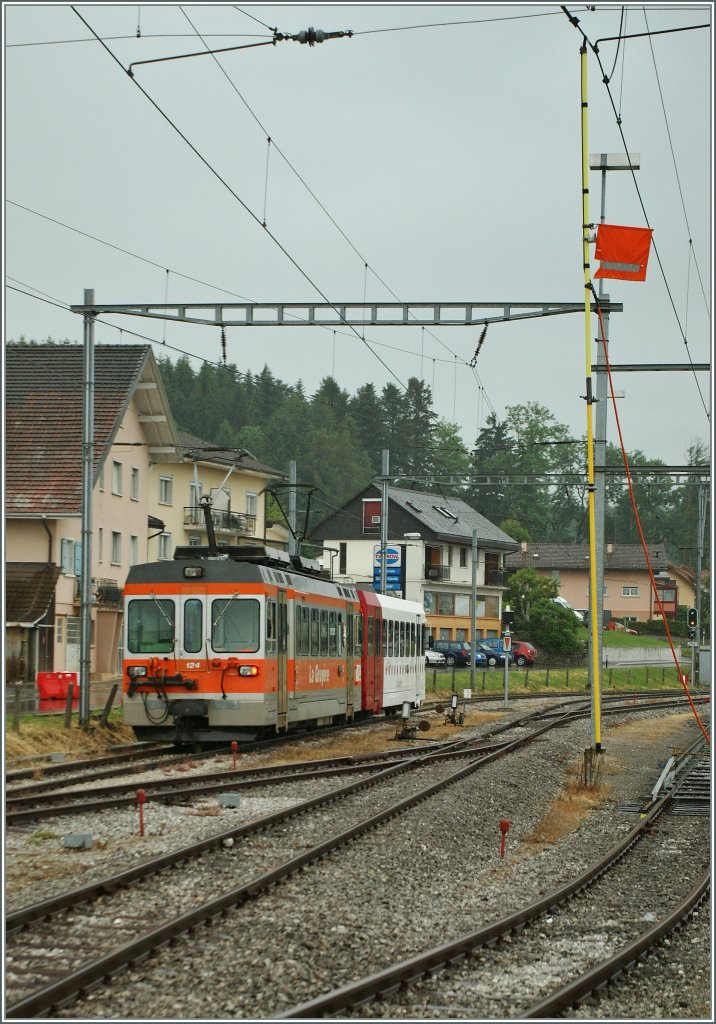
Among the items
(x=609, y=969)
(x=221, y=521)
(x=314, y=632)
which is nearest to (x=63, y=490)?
(x=314, y=632)

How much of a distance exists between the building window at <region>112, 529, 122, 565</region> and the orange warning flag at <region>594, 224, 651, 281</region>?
95.5 ft

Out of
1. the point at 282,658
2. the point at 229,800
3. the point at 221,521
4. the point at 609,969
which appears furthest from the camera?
the point at 221,521

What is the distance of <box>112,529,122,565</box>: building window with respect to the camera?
46562 millimetres

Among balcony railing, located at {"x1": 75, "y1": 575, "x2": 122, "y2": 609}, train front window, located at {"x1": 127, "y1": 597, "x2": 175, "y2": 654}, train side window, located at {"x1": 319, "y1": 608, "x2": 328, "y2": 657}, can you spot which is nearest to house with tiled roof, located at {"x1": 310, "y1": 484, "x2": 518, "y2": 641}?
balcony railing, located at {"x1": 75, "y1": 575, "x2": 122, "y2": 609}

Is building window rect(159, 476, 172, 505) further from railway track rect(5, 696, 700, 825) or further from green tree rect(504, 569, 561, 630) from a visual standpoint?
railway track rect(5, 696, 700, 825)

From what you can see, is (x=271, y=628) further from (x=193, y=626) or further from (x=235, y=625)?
(x=193, y=626)

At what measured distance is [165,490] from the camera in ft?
190

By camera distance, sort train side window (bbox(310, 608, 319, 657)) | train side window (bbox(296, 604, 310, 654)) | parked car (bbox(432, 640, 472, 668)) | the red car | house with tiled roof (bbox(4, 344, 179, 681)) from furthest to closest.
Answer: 1. the red car
2. parked car (bbox(432, 640, 472, 668))
3. house with tiled roof (bbox(4, 344, 179, 681))
4. train side window (bbox(310, 608, 319, 657))
5. train side window (bbox(296, 604, 310, 654))

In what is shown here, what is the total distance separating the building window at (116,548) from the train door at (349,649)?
2093cm

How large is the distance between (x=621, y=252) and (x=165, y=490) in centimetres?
3985

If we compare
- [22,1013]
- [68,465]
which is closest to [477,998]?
[22,1013]

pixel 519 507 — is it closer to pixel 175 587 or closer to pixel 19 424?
pixel 19 424

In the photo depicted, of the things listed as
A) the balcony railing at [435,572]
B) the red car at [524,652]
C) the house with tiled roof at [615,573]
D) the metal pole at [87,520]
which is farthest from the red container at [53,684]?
the house with tiled roof at [615,573]

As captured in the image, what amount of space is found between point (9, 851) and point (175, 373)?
125 metres
